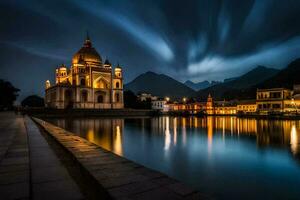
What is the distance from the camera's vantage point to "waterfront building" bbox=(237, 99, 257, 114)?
81506mm

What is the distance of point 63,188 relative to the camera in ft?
13.8

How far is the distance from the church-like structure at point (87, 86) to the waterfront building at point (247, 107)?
45.7 meters

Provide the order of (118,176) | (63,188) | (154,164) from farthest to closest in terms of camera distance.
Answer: (154,164), (118,176), (63,188)

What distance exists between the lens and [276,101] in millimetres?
72000

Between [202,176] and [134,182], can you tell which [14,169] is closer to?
[134,182]

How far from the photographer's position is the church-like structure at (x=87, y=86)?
74562 millimetres

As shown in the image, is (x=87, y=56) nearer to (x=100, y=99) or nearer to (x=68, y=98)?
(x=100, y=99)

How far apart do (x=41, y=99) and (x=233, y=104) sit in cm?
10954

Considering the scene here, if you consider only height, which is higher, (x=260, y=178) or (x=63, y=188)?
(x=63, y=188)

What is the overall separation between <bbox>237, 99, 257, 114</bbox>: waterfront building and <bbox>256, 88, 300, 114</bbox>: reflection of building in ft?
11.8

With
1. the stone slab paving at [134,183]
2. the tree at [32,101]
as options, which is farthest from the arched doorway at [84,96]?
the stone slab paving at [134,183]

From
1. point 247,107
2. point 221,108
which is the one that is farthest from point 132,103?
point 247,107

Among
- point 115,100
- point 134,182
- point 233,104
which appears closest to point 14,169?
point 134,182

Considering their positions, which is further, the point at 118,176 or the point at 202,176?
the point at 202,176
